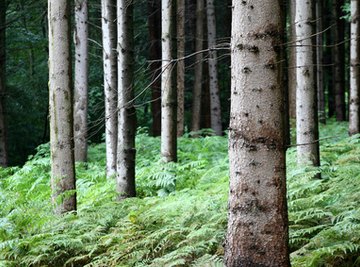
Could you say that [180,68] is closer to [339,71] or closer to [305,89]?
[339,71]

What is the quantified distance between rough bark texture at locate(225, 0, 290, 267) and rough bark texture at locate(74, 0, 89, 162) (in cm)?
1125

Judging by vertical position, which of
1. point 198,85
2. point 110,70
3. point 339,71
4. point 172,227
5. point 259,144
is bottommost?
Answer: point 172,227

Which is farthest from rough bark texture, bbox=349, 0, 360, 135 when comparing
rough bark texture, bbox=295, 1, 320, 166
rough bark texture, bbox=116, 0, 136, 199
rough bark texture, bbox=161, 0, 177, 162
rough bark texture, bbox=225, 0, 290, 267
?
rough bark texture, bbox=225, 0, 290, 267

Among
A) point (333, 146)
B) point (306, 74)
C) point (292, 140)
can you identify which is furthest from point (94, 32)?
point (306, 74)

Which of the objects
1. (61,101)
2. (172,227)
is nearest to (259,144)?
(172,227)

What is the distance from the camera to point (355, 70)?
13148 millimetres

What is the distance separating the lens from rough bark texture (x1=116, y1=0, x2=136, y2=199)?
26.2 ft

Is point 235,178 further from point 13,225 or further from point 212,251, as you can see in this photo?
point 13,225

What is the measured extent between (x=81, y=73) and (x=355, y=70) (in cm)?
720

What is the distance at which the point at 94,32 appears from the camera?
22.8 metres

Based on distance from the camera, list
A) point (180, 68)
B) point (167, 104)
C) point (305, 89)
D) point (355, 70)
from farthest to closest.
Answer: point (180, 68) → point (355, 70) → point (167, 104) → point (305, 89)

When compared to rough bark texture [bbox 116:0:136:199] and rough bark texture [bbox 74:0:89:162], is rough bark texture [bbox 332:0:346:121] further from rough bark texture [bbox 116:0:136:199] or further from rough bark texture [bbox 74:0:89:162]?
rough bark texture [bbox 116:0:136:199]

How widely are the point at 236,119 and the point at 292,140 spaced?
1166 cm

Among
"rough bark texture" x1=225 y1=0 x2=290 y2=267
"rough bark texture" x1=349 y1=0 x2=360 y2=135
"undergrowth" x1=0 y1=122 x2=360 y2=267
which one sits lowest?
Answer: "undergrowth" x1=0 y1=122 x2=360 y2=267
